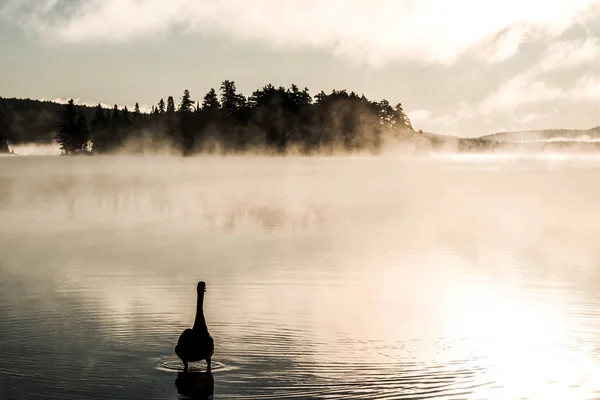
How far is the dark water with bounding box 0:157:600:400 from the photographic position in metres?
17.0

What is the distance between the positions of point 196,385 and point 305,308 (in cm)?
825

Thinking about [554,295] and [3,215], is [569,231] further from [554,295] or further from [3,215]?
[3,215]

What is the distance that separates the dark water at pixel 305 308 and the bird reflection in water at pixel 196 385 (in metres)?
0.09

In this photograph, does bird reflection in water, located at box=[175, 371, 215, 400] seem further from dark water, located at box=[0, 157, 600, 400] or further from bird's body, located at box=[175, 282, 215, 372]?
bird's body, located at box=[175, 282, 215, 372]

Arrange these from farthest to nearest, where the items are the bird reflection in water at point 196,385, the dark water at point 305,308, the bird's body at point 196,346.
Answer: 1. the bird's body at point 196,346
2. the dark water at point 305,308
3. the bird reflection in water at point 196,385

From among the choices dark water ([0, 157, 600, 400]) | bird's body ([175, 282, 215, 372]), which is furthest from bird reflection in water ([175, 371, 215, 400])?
bird's body ([175, 282, 215, 372])

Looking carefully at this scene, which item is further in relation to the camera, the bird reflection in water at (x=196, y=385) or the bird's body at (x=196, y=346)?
the bird's body at (x=196, y=346)

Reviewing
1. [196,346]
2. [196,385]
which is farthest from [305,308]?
[196,385]

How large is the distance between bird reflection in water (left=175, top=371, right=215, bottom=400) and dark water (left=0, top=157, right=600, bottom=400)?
92 millimetres

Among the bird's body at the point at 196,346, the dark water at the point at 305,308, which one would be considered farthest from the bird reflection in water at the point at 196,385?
the bird's body at the point at 196,346

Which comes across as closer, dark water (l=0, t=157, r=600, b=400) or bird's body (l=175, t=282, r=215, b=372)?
dark water (l=0, t=157, r=600, b=400)

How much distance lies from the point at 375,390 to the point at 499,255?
78.1ft

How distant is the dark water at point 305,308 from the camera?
55.8 feet

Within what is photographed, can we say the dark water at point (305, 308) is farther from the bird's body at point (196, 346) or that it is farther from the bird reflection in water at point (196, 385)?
the bird's body at point (196, 346)
